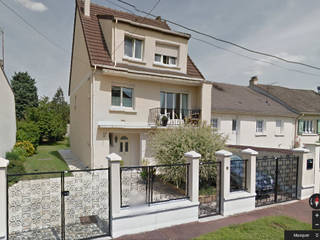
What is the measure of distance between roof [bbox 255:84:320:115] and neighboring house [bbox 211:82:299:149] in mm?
1460

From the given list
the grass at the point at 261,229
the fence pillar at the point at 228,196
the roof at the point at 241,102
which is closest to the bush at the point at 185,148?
the fence pillar at the point at 228,196

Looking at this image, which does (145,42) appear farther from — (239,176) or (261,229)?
(261,229)

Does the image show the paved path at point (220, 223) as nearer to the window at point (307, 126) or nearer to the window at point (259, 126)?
the window at point (259, 126)

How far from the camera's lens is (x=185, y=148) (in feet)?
22.9

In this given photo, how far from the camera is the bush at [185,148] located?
6.88 metres

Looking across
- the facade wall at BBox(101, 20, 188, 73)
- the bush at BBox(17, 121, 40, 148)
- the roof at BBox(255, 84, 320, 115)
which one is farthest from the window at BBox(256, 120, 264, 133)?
the bush at BBox(17, 121, 40, 148)

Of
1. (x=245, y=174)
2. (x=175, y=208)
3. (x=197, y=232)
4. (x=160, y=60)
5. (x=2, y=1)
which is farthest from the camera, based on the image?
(x=160, y=60)

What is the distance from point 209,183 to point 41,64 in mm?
10904

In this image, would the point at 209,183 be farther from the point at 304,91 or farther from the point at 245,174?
the point at 304,91

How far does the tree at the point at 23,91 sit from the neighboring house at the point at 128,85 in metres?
35.6

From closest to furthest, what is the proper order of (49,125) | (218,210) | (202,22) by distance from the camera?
(218,210)
(202,22)
(49,125)

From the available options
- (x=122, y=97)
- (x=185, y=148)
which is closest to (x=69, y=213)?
(x=185, y=148)

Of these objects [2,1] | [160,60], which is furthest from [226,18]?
[2,1]

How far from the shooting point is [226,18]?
714 centimetres
